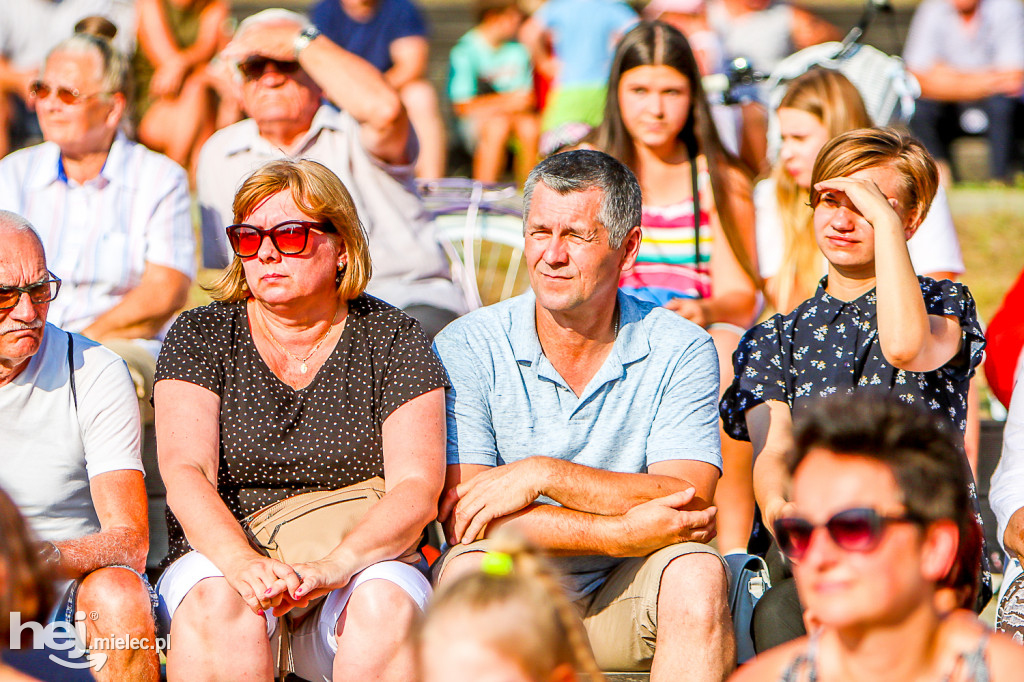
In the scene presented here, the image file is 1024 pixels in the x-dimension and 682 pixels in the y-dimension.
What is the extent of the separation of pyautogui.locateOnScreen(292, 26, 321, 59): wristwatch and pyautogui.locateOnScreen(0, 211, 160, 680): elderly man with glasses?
1.32 metres

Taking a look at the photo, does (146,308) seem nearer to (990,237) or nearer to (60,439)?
(60,439)

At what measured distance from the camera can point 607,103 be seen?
432 cm

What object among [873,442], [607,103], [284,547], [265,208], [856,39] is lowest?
[284,547]

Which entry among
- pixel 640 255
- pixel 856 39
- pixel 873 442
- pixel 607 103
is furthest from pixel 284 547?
pixel 856 39

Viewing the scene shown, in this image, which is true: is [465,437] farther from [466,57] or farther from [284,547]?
[466,57]

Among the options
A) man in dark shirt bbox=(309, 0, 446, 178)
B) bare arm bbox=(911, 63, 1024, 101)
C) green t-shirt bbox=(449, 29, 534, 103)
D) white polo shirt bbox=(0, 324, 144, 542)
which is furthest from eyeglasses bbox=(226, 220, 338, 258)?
bare arm bbox=(911, 63, 1024, 101)

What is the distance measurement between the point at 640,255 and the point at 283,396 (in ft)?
5.50

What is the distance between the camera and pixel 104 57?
163 inches

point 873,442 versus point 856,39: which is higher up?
point 856,39

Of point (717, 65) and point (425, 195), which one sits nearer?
point (425, 195)

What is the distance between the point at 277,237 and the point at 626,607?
1.27 meters

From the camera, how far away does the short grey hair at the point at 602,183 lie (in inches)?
122

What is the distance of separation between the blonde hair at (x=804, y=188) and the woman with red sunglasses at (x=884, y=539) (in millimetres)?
1995

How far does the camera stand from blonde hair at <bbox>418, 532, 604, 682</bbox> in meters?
1.78
